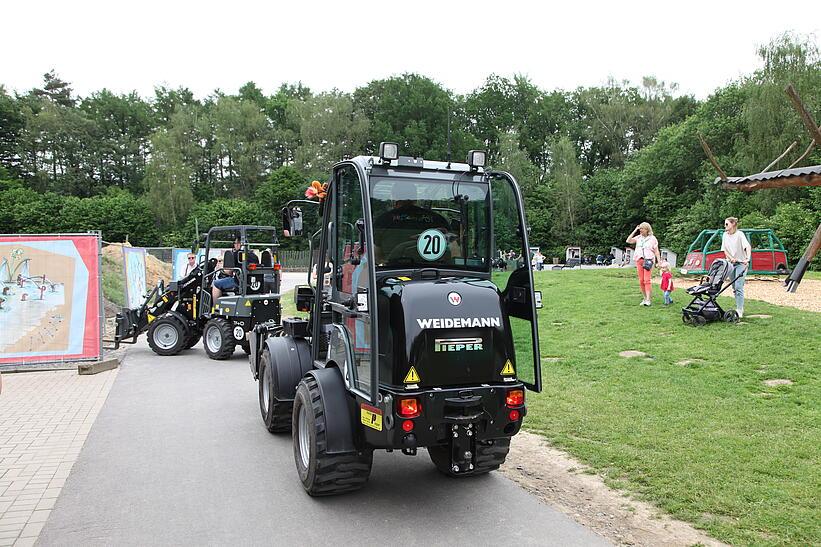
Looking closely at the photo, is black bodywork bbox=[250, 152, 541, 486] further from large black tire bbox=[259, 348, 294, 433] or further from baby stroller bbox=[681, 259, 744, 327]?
baby stroller bbox=[681, 259, 744, 327]

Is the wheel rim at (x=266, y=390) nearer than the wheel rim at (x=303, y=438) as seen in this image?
No

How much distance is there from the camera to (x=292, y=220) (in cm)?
649

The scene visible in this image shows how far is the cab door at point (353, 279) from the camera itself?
4.65 m

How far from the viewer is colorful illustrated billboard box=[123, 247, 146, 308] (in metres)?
18.0

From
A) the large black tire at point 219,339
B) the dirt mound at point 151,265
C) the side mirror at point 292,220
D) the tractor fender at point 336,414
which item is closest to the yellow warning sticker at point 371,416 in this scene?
the tractor fender at point 336,414

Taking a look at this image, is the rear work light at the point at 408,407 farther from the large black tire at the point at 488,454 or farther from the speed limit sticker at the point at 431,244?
the speed limit sticker at the point at 431,244

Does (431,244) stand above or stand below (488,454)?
above

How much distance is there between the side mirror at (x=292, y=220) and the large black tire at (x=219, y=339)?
630 cm

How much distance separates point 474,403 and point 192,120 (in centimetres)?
7526

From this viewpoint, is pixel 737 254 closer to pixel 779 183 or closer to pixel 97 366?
pixel 779 183

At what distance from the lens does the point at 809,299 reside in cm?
1316

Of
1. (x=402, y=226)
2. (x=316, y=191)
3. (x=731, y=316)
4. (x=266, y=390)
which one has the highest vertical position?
(x=316, y=191)

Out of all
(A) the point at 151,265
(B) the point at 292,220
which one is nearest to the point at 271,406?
(B) the point at 292,220

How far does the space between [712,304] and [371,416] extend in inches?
349
